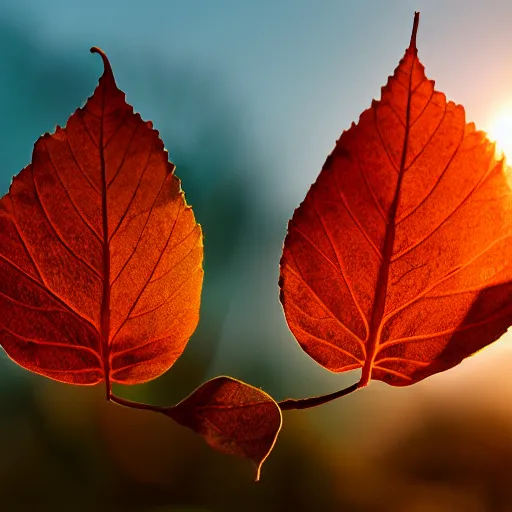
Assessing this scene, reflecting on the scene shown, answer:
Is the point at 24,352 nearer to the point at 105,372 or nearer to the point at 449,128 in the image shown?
the point at 105,372

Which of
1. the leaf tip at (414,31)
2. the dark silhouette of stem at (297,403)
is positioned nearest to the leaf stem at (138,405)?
the dark silhouette of stem at (297,403)

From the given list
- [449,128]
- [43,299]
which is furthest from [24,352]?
[449,128]

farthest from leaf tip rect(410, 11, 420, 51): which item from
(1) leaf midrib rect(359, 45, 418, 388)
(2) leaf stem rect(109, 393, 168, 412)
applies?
(2) leaf stem rect(109, 393, 168, 412)

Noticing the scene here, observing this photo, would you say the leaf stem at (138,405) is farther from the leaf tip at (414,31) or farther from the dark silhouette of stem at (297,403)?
the leaf tip at (414,31)

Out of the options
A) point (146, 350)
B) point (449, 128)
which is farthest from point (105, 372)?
point (449, 128)
